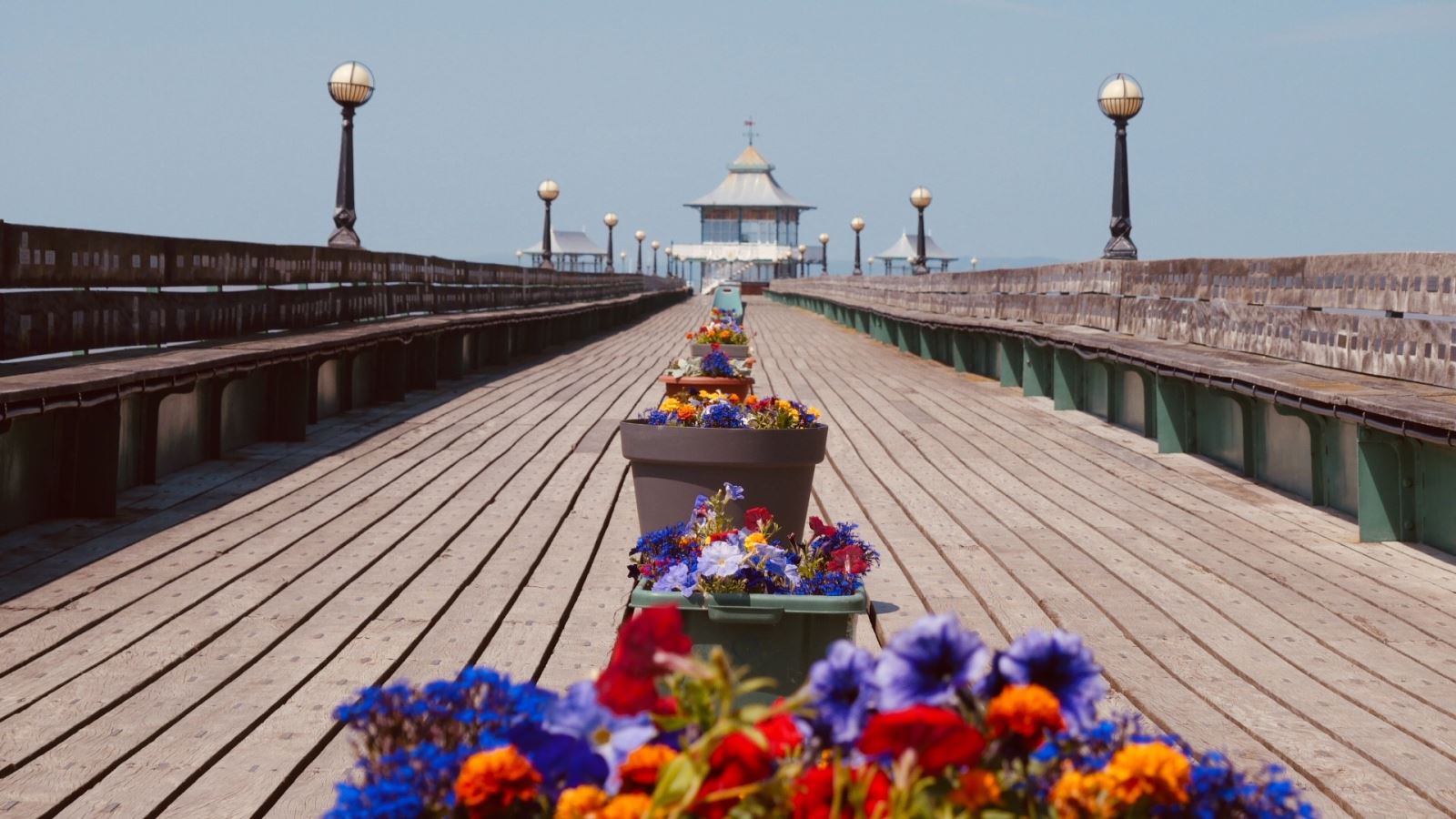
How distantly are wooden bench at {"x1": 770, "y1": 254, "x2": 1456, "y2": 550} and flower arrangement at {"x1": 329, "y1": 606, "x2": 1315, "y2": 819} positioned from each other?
16.7ft

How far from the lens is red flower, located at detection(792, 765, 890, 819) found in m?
1.42

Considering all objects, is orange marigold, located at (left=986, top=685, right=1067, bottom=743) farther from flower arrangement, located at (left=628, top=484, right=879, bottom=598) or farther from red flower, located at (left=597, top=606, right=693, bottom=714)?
flower arrangement, located at (left=628, top=484, right=879, bottom=598)

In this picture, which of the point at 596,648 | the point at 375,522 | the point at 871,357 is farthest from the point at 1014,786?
the point at 871,357

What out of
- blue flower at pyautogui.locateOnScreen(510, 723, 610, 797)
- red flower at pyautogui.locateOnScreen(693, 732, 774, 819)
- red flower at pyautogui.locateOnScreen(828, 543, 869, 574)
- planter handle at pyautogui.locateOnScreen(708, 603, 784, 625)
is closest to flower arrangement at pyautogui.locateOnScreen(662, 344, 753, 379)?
red flower at pyautogui.locateOnScreen(828, 543, 869, 574)

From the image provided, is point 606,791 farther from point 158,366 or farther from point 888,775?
point 158,366

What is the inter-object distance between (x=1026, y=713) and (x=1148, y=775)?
0.41ft

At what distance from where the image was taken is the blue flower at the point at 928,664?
147 cm

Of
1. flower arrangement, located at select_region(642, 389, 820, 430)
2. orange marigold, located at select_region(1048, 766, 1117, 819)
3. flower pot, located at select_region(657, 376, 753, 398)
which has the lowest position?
orange marigold, located at select_region(1048, 766, 1117, 819)

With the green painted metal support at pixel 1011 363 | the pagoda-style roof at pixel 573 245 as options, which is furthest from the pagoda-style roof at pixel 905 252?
the green painted metal support at pixel 1011 363

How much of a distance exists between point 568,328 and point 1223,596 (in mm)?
24126

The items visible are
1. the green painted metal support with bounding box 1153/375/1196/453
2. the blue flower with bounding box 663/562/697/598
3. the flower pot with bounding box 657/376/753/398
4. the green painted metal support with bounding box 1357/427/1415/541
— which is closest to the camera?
the blue flower with bounding box 663/562/697/598

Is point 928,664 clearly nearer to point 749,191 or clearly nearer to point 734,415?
point 734,415

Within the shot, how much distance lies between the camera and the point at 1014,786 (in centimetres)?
150

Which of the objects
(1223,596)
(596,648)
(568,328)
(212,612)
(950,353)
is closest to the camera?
(596,648)
